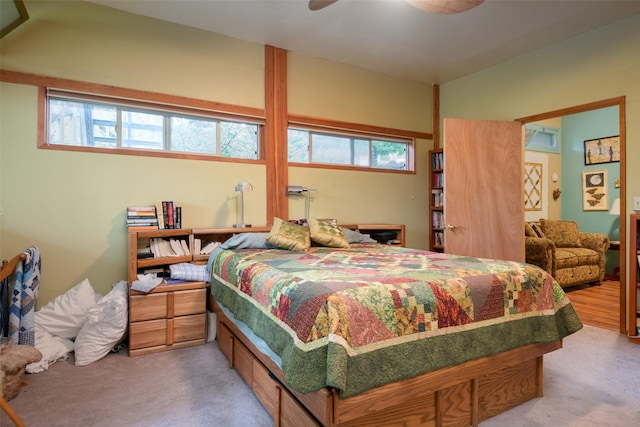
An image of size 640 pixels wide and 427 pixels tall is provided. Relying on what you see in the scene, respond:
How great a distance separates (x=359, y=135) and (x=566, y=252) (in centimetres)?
325

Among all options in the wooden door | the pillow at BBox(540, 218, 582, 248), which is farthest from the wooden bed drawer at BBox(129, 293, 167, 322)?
the pillow at BBox(540, 218, 582, 248)

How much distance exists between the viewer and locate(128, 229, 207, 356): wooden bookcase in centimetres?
258

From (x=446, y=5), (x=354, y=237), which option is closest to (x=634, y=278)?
(x=354, y=237)

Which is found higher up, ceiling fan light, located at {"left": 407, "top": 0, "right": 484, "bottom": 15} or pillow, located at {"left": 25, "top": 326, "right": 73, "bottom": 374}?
ceiling fan light, located at {"left": 407, "top": 0, "right": 484, "bottom": 15}

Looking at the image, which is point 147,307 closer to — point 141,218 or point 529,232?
point 141,218

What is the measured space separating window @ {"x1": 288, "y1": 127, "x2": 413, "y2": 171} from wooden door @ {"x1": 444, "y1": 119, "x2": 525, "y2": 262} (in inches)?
40.0

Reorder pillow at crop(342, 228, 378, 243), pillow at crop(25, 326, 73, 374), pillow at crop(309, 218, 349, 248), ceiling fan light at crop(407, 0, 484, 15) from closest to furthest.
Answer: ceiling fan light at crop(407, 0, 484, 15) < pillow at crop(25, 326, 73, 374) < pillow at crop(309, 218, 349, 248) < pillow at crop(342, 228, 378, 243)

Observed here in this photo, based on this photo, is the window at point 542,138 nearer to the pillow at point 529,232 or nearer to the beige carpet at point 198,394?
the pillow at point 529,232

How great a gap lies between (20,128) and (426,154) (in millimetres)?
4401

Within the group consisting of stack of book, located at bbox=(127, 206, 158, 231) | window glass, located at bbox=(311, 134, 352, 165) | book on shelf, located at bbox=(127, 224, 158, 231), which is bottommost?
book on shelf, located at bbox=(127, 224, 158, 231)

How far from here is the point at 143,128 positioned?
3.19 meters

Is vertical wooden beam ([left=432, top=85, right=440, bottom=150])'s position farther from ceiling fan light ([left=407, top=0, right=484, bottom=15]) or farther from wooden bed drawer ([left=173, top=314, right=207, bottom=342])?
wooden bed drawer ([left=173, top=314, right=207, bottom=342])

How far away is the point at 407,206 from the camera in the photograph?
15.2 feet

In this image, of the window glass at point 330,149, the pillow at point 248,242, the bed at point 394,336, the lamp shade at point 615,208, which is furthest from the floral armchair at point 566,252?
the pillow at point 248,242
